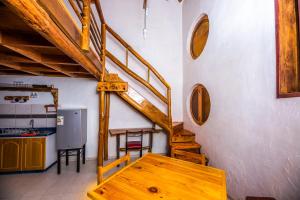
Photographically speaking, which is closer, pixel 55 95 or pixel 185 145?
pixel 185 145

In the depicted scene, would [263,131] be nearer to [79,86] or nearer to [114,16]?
[79,86]

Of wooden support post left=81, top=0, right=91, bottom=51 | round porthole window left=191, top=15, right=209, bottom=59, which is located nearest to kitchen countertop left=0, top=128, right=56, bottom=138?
wooden support post left=81, top=0, right=91, bottom=51

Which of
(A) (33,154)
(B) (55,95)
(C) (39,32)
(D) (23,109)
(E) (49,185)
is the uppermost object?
(C) (39,32)

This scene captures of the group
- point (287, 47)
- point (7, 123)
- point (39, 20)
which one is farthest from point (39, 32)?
point (7, 123)

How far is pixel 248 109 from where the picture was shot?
2.02 m

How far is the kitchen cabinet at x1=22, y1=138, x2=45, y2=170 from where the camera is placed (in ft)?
10.0

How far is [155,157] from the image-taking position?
1960mm

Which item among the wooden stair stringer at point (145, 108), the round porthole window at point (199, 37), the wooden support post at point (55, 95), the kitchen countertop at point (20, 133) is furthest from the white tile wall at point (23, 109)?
the round porthole window at point (199, 37)

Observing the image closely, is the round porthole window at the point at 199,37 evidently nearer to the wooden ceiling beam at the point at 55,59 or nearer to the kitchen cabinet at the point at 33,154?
the wooden ceiling beam at the point at 55,59

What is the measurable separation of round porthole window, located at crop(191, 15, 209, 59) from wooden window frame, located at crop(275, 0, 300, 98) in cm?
188

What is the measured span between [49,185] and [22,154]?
1022mm

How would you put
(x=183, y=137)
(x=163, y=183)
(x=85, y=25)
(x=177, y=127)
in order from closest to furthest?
(x=163, y=183), (x=85, y=25), (x=183, y=137), (x=177, y=127)

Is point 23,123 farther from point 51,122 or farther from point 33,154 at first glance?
point 33,154

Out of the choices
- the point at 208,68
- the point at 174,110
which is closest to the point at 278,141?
the point at 208,68
